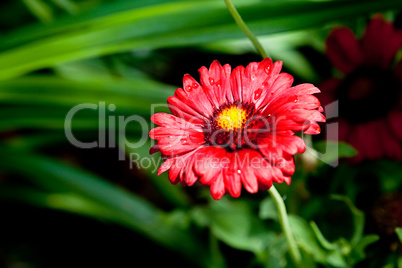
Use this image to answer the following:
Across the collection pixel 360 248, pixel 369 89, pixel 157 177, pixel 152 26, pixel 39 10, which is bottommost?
pixel 360 248

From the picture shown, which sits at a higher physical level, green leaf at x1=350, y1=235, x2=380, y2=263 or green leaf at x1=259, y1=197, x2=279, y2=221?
green leaf at x1=259, y1=197, x2=279, y2=221

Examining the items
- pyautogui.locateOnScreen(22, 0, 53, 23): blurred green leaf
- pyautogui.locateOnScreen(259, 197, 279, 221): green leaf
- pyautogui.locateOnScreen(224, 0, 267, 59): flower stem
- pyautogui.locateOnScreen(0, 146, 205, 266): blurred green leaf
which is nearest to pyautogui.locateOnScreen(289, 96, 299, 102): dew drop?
pyautogui.locateOnScreen(224, 0, 267, 59): flower stem

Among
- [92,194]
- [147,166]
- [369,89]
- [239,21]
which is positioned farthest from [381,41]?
[92,194]

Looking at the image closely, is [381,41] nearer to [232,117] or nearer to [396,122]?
[396,122]

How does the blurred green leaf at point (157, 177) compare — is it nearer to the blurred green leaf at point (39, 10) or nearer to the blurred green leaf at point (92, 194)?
the blurred green leaf at point (92, 194)

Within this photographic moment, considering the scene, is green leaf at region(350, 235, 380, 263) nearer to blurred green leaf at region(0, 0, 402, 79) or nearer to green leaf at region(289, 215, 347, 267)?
green leaf at region(289, 215, 347, 267)

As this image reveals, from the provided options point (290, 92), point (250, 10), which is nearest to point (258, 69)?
point (290, 92)
